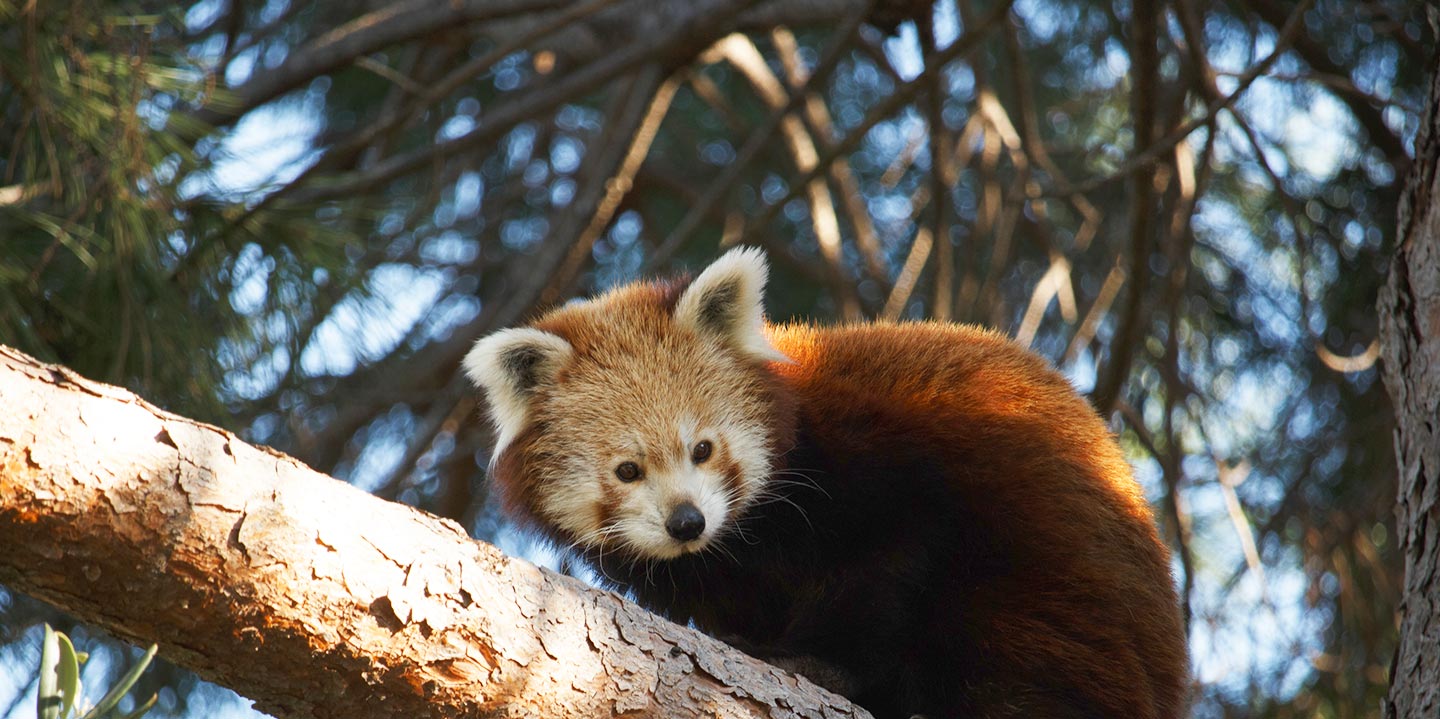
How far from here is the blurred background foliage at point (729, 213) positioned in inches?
156

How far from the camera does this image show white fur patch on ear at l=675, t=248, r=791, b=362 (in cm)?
363

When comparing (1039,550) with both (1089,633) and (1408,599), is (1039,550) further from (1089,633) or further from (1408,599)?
(1408,599)

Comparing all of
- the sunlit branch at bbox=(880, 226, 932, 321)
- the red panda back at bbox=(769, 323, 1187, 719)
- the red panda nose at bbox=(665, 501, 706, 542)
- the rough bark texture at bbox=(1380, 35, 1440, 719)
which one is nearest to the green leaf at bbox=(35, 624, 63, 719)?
the red panda nose at bbox=(665, 501, 706, 542)

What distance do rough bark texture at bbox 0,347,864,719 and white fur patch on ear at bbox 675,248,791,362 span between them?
1.46 meters

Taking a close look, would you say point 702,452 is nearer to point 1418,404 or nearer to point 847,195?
point 1418,404

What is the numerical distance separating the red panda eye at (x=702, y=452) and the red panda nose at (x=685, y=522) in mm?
253

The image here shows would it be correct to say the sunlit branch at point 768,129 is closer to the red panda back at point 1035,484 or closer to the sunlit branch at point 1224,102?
the sunlit branch at point 1224,102

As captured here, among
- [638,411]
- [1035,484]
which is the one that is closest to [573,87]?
[638,411]

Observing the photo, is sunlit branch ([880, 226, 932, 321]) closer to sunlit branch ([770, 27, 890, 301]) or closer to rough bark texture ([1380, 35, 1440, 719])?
sunlit branch ([770, 27, 890, 301])

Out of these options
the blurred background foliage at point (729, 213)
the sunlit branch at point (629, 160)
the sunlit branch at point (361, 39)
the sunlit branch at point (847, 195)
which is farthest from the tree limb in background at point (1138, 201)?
the sunlit branch at point (361, 39)

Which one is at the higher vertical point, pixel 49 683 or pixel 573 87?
pixel 573 87

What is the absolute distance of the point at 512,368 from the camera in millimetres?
3611

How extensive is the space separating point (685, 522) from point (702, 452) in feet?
1.07

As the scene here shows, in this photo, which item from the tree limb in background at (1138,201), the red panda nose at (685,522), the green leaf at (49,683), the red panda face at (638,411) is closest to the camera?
the green leaf at (49,683)
